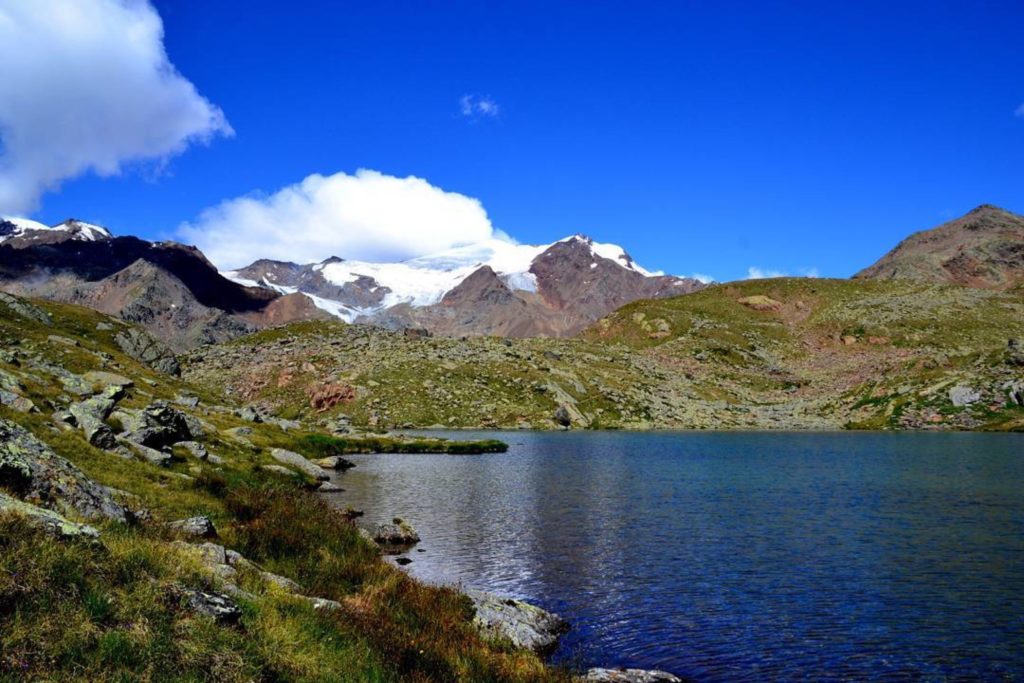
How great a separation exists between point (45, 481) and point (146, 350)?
12482 cm

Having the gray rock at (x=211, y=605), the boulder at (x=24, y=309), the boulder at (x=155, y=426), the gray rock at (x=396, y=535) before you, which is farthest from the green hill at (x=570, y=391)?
the gray rock at (x=211, y=605)

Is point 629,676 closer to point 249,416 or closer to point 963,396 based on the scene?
point 249,416

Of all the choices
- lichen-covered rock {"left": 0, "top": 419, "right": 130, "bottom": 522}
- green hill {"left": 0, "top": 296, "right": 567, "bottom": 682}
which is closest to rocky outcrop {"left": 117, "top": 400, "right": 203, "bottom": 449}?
green hill {"left": 0, "top": 296, "right": 567, "bottom": 682}

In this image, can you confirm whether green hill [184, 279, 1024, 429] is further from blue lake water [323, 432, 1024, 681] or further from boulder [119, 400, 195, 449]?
boulder [119, 400, 195, 449]

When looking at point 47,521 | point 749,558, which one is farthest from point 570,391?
point 47,521

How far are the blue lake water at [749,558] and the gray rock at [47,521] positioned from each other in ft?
47.9

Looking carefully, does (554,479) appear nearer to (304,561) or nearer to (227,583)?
(304,561)

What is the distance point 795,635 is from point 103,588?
70.0 ft

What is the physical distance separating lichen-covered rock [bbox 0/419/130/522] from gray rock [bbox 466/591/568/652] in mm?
11203

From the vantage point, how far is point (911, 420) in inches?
5290

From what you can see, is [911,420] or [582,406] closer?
[911,420]

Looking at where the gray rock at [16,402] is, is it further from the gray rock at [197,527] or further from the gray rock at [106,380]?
the gray rock at [106,380]

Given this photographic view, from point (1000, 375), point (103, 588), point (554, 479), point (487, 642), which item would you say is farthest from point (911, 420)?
point (103, 588)

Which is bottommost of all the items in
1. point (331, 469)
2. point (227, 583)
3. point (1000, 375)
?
point (331, 469)
